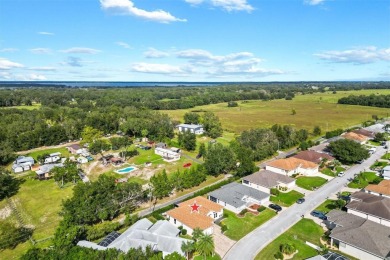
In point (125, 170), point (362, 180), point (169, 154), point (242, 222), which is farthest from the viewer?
point (169, 154)

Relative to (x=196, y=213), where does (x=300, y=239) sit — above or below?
below

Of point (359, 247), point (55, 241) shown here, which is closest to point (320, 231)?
point (359, 247)

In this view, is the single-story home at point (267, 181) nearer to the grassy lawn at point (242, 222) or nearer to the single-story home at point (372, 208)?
the grassy lawn at point (242, 222)

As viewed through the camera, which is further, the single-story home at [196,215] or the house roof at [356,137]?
the house roof at [356,137]

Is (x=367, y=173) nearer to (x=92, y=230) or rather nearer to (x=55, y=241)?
(x=92, y=230)

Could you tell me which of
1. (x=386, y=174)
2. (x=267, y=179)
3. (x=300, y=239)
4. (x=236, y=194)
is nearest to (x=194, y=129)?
(x=267, y=179)

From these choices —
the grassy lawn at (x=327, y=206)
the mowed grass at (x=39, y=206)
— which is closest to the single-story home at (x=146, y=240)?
the mowed grass at (x=39, y=206)

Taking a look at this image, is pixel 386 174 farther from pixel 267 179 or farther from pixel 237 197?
pixel 237 197
